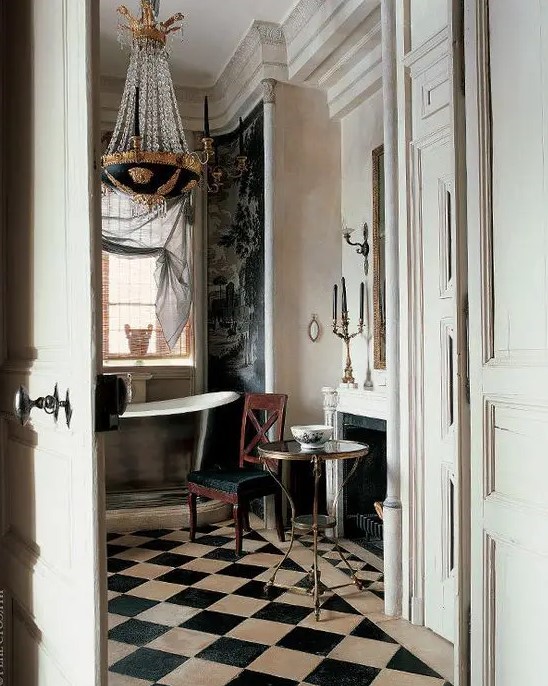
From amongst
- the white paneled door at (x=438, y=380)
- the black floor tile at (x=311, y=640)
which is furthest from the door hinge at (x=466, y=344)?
the black floor tile at (x=311, y=640)

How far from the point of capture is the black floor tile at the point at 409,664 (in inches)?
110

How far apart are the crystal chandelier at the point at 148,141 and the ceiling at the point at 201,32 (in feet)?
1.85

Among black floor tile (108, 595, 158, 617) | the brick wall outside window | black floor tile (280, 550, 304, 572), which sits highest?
the brick wall outside window

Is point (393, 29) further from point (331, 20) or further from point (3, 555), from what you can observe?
point (3, 555)


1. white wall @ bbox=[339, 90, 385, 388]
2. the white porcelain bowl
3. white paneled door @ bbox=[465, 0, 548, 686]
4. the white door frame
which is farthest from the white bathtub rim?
white paneled door @ bbox=[465, 0, 548, 686]

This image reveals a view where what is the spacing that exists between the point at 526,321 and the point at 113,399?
1174 millimetres

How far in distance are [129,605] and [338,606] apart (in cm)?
112

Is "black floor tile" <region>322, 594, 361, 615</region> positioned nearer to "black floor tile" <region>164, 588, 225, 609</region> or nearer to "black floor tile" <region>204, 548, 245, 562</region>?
"black floor tile" <region>164, 588, 225, 609</region>

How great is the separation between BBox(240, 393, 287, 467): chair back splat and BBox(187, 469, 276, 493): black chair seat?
260mm

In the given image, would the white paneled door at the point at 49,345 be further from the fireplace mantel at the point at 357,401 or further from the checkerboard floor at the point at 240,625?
the fireplace mantel at the point at 357,401

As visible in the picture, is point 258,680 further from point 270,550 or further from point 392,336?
point 270,550

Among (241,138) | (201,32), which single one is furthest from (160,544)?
(201,32)

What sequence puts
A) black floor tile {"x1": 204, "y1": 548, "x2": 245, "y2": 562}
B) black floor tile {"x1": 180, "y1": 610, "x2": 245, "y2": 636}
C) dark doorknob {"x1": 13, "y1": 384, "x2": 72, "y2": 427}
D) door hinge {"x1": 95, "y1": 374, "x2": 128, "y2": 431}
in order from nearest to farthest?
1. door hinge {"x1": 95, "y1": 374, "x2": 128, "y2": 431}
2. dark doorknob {"x1": 13, "y1": 384, "x2": 72, "y2": 427}
3. black floor tile {"x1": 180, "y1": 610, "x2": 245, "y2": 636}
4. black floor tile {"x1": 204, "y1": 548, "x2": 245, "y2": 562}

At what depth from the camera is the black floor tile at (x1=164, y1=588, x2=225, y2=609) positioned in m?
3.62
